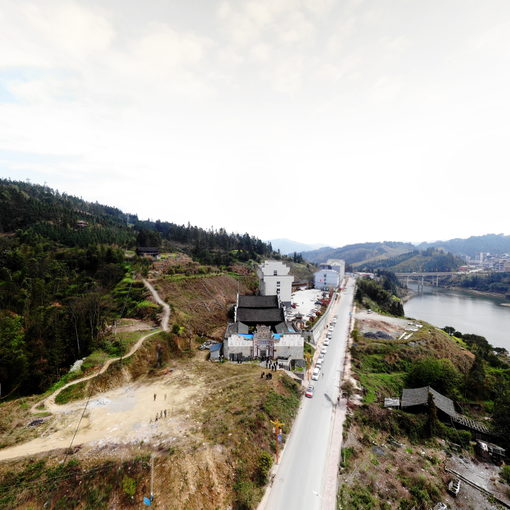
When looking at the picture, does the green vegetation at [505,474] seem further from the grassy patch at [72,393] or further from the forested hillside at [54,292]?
the forested hillside at [54,292]

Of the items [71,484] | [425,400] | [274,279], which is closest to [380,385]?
[425,400]

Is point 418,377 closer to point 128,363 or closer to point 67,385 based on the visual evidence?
point 128,363

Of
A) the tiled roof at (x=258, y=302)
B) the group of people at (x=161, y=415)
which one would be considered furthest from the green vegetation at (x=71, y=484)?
the tiled roof at (x=258, y=302)

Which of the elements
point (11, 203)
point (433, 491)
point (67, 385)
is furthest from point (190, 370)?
point (11, 203)

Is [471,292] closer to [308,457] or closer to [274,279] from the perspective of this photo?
[274,279]

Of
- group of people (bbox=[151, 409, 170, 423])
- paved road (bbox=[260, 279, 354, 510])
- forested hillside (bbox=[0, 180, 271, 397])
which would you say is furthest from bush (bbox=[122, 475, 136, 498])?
forested hillside (bbox=[0, 180, 271, 397])

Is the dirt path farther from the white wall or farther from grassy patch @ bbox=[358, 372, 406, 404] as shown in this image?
grassy patch @ bbox=[358, 372, 406, 404]
